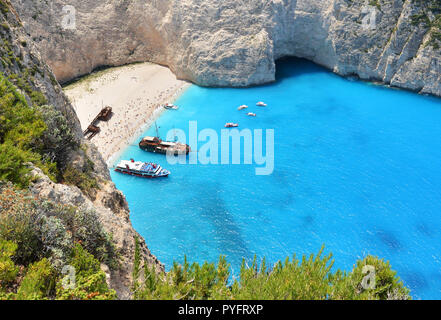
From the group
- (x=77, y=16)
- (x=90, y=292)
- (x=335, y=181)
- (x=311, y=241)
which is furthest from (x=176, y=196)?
(x=77, y=16)

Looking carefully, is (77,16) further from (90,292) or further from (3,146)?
(90,292)

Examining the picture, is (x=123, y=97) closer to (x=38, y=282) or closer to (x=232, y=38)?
(x=232, y=38)

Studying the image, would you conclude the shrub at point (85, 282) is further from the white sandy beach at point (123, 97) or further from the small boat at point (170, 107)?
the small boat at point (170, 107)

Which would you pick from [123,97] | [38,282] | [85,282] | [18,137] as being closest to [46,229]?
[38,282]

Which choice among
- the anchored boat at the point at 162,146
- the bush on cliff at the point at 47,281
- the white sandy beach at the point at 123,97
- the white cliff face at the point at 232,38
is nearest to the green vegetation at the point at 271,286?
the bush on cliff at the point at 47,281

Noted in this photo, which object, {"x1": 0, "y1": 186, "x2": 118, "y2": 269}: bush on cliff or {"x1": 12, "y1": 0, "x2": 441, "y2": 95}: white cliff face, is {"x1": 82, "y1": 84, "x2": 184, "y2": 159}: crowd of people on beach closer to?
{"x1": 12, "y1": 0, "x2": 441, "y2": 95}: white cliff face

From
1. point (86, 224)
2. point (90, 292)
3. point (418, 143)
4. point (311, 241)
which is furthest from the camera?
point (418, 143)

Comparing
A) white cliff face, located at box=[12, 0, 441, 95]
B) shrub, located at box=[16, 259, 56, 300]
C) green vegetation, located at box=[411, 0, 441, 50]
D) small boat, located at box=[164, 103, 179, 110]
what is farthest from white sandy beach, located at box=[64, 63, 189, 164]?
green vegetation, located at box=[411, 0, 441, 50]
